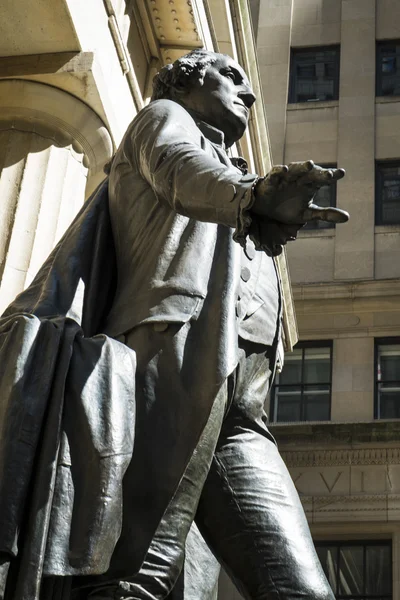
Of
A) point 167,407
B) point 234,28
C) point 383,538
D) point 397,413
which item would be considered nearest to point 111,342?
point 167,407

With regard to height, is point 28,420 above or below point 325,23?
below

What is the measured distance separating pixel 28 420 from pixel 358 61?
30.0 meters

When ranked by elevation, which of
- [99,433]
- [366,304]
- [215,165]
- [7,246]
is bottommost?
[99,433]

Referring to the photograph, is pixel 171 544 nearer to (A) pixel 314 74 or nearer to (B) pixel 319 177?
(B) pixel 319 177

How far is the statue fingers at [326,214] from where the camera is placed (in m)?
3.61

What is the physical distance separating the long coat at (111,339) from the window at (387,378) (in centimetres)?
2236

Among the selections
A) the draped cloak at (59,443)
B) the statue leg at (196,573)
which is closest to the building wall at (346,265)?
the statue leg at (196,573)

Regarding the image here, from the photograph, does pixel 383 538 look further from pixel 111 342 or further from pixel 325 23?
pixel 111 342

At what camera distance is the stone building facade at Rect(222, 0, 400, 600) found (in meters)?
24.8

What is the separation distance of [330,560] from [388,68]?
14.2 metres

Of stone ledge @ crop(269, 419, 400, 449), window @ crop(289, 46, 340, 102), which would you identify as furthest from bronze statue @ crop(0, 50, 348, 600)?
window @ crop(289, 46, 340, 102)

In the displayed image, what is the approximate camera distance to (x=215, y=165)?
165 inches

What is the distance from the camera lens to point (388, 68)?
32938 mm

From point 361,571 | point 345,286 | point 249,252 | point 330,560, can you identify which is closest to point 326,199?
point 345,286
